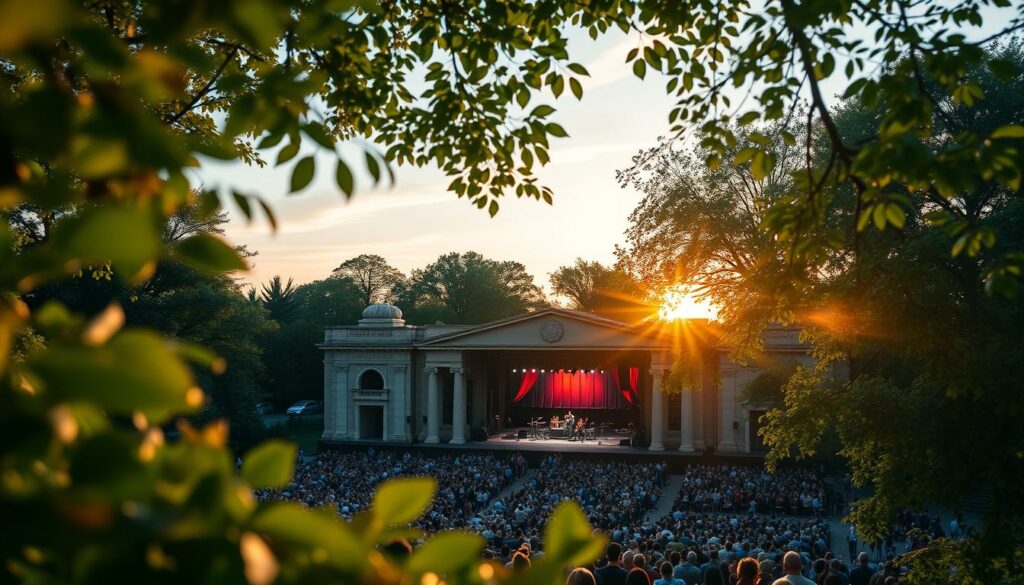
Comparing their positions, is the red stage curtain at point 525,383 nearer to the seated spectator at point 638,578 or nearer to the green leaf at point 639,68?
the seated spectator at point 638,578

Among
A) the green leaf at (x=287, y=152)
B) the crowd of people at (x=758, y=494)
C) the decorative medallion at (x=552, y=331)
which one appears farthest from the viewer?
the decorative medallion at (x=552, y=331)

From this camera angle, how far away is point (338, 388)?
44781mm

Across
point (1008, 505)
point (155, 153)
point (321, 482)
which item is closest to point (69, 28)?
point (155, 153)

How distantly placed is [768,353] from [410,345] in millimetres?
19506

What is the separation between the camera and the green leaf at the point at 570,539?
1.27 meters

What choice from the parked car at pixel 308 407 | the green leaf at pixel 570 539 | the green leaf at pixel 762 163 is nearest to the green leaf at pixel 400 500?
the green leaf at pixel 570 539

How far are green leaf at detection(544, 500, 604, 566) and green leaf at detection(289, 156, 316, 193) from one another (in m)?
1.25

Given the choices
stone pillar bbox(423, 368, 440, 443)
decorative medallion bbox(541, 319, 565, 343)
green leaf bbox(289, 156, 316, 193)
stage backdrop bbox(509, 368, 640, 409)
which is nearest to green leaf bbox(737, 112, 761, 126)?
green leaf bbox(289, 156, 316, 193)

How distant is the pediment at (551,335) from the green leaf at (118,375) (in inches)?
1582

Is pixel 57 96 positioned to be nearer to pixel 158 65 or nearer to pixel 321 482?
pixel 158 65

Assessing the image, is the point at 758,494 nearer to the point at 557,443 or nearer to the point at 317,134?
the point at 557,443

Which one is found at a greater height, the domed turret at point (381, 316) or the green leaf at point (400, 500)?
the domed turret at point (381, 316)

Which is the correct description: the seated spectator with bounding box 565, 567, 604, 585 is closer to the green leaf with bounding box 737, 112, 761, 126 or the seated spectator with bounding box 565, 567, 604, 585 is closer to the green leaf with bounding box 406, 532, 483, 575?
the green leaf with bounding box 737, 112, 761, 126

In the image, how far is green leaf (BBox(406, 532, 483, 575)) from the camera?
Answer: 1.25 m
